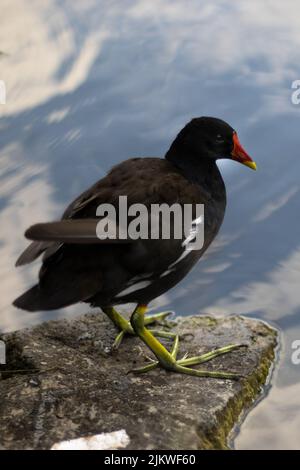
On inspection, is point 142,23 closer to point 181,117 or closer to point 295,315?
point 181,117

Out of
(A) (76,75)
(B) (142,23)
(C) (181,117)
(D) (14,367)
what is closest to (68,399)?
(D) (14,367)

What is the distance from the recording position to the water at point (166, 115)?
470cm

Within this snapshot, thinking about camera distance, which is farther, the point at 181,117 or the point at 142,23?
the point at 142,23

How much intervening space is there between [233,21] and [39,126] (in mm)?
1880

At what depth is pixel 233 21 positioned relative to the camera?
6.65 metres

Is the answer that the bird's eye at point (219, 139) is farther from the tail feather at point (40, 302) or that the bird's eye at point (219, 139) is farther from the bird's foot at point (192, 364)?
the tail feather at point (40, 302)

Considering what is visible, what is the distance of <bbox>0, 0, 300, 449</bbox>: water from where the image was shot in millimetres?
4695

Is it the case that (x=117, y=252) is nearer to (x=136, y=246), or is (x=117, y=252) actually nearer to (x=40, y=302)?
(x=136, y=246)

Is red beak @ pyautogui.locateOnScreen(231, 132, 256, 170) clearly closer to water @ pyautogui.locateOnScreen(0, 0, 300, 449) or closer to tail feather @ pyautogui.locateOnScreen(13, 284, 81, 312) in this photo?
water @ pyautogui.locateOnScreen(0, 0, 300, 449)

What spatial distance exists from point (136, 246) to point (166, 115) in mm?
2466

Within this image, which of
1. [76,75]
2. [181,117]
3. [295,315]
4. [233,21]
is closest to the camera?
[295,315]

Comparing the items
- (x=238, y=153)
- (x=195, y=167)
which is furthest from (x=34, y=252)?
(x=238, y=153)

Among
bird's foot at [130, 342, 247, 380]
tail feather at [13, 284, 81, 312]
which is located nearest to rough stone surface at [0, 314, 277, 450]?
bird's foot at [130, 342, 247, 380]

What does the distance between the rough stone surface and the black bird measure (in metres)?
0.13
